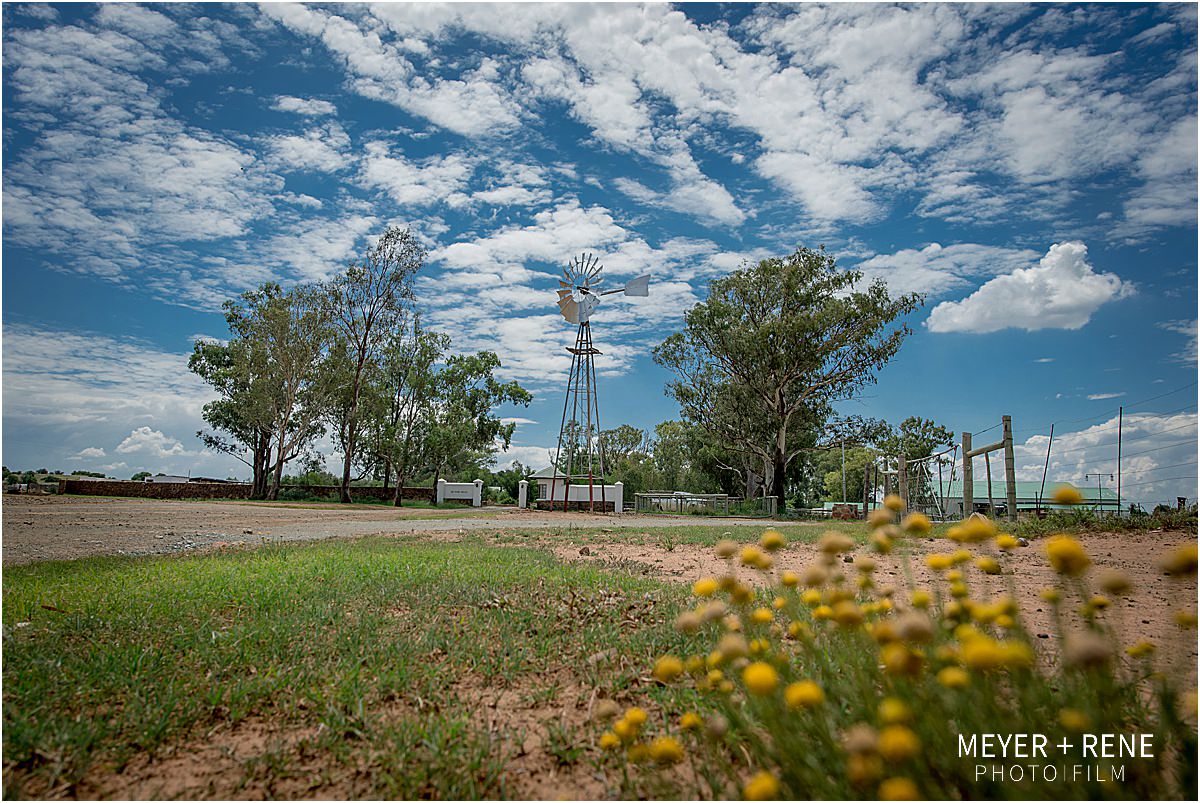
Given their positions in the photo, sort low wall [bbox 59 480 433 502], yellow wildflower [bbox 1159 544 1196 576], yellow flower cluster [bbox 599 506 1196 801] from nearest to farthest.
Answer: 1. yellow flower cluster [bbox 599 506 1196 801]
2. yellow wildflower [bbox 1159 544 1196 576]
3. low wall [bbox 59 480 433 502]

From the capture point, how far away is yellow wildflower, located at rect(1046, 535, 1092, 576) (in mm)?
1210

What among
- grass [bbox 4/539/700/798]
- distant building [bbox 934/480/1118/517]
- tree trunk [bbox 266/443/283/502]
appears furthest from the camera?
tree trunk [bbox 266/443/283/502]

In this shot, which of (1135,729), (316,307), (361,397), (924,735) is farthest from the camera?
(361,397)

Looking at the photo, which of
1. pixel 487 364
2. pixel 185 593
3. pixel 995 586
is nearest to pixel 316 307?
pixel 487 364

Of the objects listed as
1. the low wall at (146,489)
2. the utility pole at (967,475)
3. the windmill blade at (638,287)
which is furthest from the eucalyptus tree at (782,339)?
the low wall at (146,489)

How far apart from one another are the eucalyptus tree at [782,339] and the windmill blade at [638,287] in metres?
A: 4.81

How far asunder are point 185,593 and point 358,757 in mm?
3028

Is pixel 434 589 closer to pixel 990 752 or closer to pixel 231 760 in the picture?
pixel 231 760

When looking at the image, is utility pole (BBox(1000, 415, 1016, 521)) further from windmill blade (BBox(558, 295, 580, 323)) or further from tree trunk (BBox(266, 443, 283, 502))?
tree trunk (BBox(266, 443, 283, 502))

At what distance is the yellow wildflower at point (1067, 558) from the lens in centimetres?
121

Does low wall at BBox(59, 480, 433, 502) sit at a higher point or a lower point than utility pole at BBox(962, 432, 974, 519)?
lower

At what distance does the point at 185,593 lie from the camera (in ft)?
15.0

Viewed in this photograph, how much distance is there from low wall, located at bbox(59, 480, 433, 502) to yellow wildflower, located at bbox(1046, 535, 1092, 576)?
125 ft

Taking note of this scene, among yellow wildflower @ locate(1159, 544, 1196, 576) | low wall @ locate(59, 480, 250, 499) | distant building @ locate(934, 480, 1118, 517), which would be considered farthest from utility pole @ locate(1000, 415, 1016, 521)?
low wall @ locate(59, 480, 250, 499)
